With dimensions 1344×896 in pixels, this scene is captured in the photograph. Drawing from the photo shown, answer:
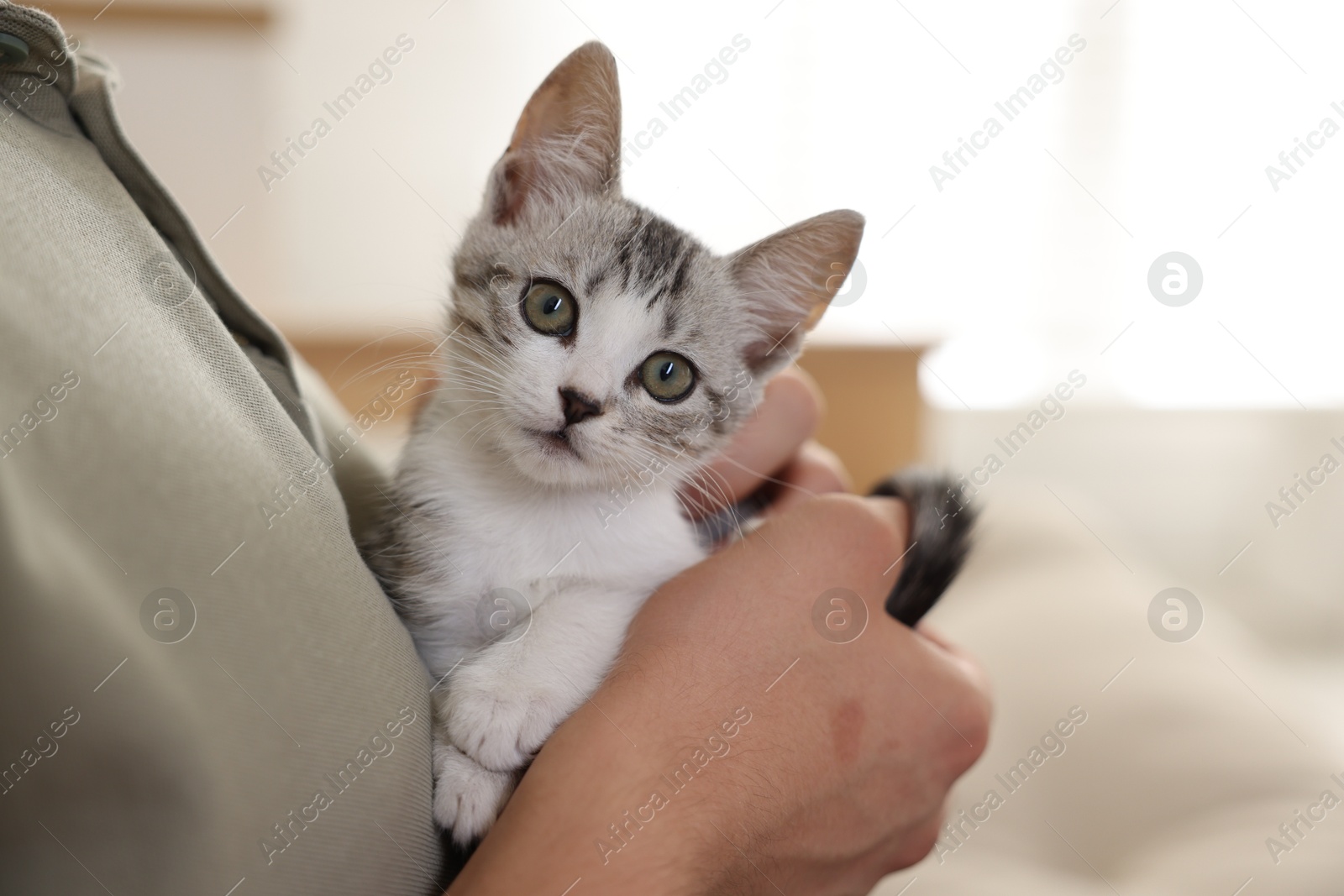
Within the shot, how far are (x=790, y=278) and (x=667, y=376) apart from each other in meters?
0.24

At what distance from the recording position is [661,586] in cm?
100

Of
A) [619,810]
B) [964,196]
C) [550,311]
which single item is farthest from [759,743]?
[964,196]

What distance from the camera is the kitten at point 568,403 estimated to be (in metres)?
0.91

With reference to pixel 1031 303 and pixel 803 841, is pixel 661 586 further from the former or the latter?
pixel 1031 303

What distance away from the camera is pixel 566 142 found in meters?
1.09

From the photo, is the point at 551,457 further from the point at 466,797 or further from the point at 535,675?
the point at 466,797

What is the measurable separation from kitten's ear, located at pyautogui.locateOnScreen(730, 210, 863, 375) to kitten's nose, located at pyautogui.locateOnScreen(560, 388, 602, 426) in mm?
341

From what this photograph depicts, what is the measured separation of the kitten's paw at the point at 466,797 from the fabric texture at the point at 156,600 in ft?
0.08

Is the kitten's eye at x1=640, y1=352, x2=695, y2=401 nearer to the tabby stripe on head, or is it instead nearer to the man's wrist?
the tabby stripe on head

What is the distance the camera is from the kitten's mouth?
92 cm

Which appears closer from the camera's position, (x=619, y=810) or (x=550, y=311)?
(x=619, y=810)

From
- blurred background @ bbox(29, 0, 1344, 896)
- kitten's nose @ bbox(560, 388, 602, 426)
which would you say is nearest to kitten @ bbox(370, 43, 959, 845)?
kitten's nose @ bbox(560, 388, 602, 426)

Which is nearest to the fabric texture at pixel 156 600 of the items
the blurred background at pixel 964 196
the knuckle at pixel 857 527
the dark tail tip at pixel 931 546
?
the knuckle at pixel 857 527

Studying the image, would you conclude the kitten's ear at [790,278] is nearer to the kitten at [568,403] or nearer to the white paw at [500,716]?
the kitten at [568,403]
